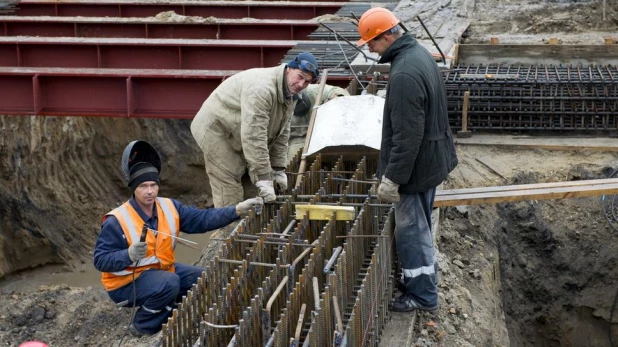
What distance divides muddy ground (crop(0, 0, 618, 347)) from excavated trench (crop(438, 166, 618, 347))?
1 cm

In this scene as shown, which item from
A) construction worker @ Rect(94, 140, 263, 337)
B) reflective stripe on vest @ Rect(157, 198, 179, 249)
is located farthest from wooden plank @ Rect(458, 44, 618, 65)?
reflective stripe on vest @ Rect(157, 198, 179, 249)

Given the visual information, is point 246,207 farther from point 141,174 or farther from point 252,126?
point 252,126

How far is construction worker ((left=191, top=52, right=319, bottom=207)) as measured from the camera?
24.8 feet

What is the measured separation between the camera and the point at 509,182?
9.61 meters

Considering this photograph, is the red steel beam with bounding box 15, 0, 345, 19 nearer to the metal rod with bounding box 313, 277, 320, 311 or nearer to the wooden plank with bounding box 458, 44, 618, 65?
the wooden plank with bounding box 458, 44, 618, 65

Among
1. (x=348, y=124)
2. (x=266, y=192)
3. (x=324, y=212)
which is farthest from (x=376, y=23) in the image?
(x=348, y=124)

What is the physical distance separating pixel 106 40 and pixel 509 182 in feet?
22.1

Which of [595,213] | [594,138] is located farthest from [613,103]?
[595,213]

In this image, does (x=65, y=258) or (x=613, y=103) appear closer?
(x=613, y=103)

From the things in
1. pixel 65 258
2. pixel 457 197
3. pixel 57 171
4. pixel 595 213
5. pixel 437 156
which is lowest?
pixel 65 258

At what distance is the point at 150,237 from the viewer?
21.6 feet

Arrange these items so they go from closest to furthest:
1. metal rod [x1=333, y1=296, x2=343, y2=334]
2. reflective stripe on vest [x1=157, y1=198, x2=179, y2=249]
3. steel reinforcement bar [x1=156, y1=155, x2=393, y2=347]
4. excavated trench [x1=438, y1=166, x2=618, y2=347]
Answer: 1. metal rod [x1=333, y1=296, x2=343, y2=334]
2. steel reinforcement bar [x1=156, y1=155, x2=393, y2=347]
3. reflective stripe on vest [x1=157, y1=198, x2=179, y2=249]
4. excavated trench [x1=438, y1=166, x2=618, y2=347]

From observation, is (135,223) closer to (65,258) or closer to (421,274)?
(421,274)

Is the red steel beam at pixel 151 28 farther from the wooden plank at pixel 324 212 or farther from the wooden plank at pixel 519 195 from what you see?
the wooden plank at pixel 324 212
